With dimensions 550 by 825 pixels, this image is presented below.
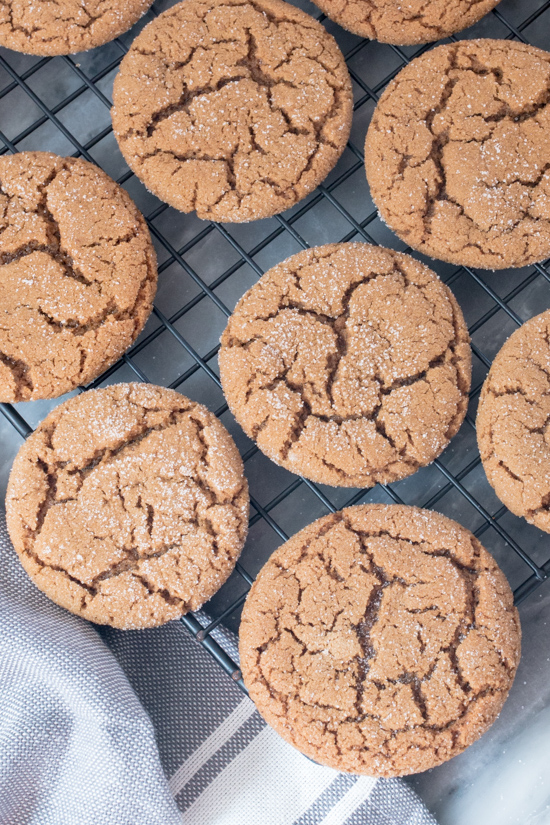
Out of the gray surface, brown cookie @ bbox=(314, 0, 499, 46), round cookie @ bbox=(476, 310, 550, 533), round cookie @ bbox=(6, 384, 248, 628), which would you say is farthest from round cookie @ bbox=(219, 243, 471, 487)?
brown cookie @ bbox=(314, 0, 499, 46)

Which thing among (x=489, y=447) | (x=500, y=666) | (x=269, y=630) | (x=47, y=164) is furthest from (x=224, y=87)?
(x=500, y=666)

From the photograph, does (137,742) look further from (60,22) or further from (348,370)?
(60,22)

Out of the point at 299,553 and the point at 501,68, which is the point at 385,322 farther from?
the point at 501,68

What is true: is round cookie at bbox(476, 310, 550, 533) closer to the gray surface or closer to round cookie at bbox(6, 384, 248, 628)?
the gray surface

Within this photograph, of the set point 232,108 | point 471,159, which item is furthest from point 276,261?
point 471,159

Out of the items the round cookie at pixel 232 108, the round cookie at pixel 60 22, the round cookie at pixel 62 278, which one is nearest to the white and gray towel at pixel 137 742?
the round cookie at pixel 62 278

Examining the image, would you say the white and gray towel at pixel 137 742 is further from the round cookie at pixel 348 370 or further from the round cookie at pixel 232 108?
the round cookie at pixel 232 108
